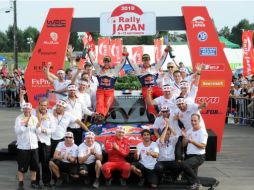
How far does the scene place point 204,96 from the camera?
1426cm

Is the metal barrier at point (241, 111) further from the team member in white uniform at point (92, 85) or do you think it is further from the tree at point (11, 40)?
the tree at point (11, 40)

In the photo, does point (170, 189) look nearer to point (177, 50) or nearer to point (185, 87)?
point (185, 87)

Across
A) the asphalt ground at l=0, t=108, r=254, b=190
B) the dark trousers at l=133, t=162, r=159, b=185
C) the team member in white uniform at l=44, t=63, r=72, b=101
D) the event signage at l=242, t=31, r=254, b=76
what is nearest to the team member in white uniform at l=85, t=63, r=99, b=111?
the team member in white uniform at l=44, t=63, r=72, b=101

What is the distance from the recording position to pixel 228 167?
40.8 ft

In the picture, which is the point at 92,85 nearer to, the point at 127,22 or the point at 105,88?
the point at 105,88

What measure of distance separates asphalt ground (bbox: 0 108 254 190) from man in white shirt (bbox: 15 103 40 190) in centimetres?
55

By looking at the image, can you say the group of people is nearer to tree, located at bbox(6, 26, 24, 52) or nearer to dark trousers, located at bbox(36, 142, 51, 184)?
dark trousers, located at bbox(36, 142, 51, 184)

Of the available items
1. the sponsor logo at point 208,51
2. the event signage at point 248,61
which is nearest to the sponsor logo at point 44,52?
the sponsor logo at point 208,51

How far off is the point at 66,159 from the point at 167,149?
6.44ft

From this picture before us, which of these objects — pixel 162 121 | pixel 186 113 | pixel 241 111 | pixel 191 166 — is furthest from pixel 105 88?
pixel 241 111

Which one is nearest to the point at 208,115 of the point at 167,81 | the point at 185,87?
the point at 167,81

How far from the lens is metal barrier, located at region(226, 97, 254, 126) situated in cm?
2059

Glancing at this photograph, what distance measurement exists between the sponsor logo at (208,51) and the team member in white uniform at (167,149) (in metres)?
4.18

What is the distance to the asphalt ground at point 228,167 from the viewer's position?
10.5 m
